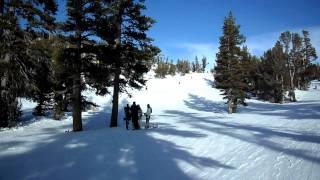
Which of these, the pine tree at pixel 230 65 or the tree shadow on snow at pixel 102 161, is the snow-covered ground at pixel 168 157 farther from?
the pine tree at pixel 230 65

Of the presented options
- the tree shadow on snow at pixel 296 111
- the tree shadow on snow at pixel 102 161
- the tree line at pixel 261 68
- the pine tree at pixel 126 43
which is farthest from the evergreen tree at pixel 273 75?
the tree shadow on snow at pixel 102 161

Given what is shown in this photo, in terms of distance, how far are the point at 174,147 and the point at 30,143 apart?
21.5 feet

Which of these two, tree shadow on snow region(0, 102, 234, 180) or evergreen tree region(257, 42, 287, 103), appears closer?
tree shadow on snow region(0, 102, 234, 180)

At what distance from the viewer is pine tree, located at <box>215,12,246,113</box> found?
138 ft

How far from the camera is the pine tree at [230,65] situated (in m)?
42.1

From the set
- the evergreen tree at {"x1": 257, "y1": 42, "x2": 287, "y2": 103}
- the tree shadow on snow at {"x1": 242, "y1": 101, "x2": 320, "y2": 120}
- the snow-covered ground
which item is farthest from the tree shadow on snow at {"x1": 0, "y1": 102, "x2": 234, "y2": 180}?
the evergreen tree at {"x1": 257, "y1": 42, "x2": 287, "y2": 103}

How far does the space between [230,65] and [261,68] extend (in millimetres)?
26969

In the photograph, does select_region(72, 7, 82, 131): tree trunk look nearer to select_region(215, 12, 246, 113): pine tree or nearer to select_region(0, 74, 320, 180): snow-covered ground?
select_region(0, 74, 320, 180): snow-covered ground

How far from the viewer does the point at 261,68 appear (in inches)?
2645

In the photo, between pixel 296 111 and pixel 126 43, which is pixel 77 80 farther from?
pixel 296 111

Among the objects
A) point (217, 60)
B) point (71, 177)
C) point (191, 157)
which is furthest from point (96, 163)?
point (217, 60)

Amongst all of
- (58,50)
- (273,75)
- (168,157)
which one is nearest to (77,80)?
(58,50)

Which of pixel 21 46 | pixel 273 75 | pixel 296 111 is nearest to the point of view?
pixel 21 46

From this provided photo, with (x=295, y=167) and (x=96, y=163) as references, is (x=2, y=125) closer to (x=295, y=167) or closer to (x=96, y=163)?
(x=96, y=163)
